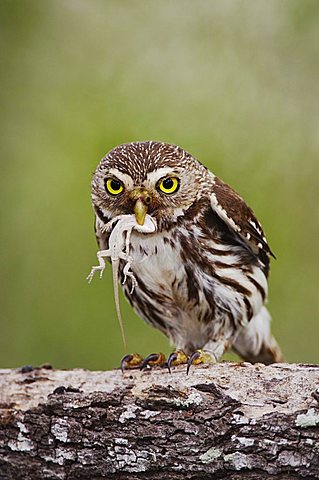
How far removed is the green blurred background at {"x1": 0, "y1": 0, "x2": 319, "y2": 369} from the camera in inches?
281

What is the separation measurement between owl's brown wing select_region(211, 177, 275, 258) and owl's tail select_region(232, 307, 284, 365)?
2.83 feet

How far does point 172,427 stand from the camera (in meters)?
4.14

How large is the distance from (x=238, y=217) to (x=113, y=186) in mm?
837

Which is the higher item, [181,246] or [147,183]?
[147,183]

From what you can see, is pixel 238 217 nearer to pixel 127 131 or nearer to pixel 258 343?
pixel 258 343

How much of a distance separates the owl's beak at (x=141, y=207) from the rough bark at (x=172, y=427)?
2.94 ft

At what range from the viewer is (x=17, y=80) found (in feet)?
25.7

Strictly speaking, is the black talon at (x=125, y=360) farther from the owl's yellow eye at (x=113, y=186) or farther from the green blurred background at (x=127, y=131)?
the green blurred background at (x=127, y=131)

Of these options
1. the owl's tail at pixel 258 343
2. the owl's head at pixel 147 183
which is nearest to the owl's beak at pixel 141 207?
the owl's head at pixel 147 183

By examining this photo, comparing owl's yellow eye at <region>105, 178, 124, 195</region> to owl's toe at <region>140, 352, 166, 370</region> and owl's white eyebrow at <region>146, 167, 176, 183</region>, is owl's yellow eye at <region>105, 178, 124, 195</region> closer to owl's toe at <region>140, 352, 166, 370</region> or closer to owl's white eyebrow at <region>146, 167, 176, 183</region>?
owl's white eyebrow at <region>146, 167, 176, 183</region>

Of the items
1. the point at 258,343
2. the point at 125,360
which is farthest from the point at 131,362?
the point at 258,343

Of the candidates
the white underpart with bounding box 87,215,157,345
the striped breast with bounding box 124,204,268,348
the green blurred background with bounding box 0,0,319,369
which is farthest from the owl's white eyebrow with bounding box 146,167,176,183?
the green blurred background with bounding box 0,0,319,369

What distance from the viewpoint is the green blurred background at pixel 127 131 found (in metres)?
7.14

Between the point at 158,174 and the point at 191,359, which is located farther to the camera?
the point at 158,174
